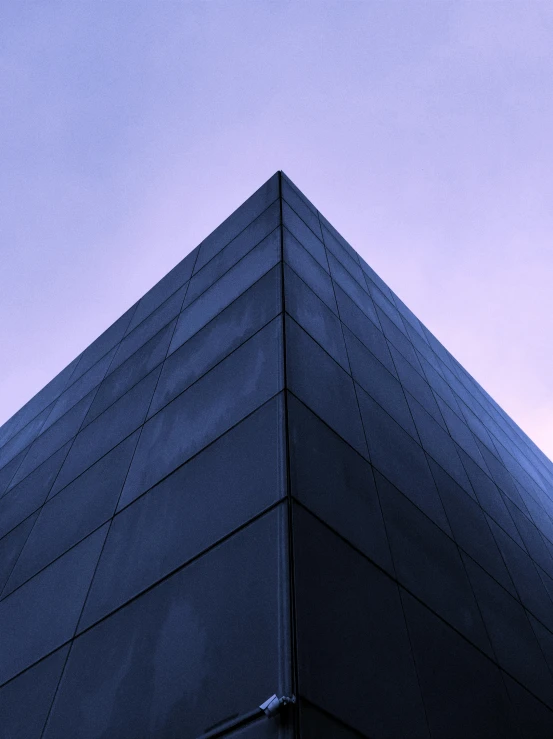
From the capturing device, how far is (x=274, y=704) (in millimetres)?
3053

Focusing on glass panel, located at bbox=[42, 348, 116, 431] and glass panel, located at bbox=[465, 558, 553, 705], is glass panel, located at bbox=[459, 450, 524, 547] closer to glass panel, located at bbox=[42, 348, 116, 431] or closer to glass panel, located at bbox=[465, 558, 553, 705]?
glass panel, located at bbox=[465, 558, 553, 705]

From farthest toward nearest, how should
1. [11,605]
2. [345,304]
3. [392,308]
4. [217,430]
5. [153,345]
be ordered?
1. [392,308]
2. [153,345]
3. [345,304]
4. [11,605]
5. [217,430]

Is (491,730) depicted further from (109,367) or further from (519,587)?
(109,367)

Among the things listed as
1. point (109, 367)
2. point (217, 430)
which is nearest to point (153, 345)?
point (109, 367)

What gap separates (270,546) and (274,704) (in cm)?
120

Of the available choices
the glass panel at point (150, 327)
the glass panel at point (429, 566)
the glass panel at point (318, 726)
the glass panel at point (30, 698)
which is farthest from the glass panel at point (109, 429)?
the glass panel at point (318, 726)

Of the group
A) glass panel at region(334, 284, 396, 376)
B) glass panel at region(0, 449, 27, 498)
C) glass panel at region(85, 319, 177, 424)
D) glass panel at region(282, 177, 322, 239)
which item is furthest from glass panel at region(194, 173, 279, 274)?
glass panel at region(0, 449, 27, 498)

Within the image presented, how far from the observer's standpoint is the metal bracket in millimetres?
3045

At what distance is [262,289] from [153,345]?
362cm

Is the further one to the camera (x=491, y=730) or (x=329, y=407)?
(x=329, y=407)

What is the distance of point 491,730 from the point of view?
4.78 meters

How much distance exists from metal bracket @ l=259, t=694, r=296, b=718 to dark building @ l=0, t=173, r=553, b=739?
0.02 meters

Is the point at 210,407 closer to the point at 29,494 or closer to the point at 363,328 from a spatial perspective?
the point at 363,328

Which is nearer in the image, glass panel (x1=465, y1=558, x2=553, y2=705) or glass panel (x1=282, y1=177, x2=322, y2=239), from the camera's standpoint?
glass panel (x1=465, y1=558, x2=553, y2=705)
